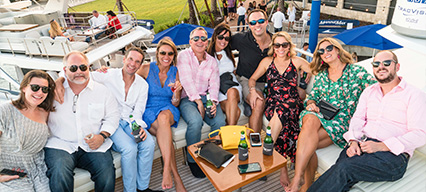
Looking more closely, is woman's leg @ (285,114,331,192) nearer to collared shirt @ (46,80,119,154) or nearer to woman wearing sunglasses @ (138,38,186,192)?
woman wearing sunglasses @ (138,38,186,192)

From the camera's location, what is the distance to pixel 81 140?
2750 mm

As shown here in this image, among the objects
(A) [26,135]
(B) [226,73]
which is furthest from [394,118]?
(A) [26,135]

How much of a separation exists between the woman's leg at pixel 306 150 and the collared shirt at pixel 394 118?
0.28 meters

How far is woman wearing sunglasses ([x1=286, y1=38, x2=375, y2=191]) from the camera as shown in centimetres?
272

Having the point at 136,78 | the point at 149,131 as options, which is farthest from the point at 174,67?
the point at 149,131

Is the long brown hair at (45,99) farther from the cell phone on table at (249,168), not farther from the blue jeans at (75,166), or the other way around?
the cell phone on table at (249,168)

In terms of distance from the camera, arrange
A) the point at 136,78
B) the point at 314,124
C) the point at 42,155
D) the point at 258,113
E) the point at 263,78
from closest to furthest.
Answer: the point at 42,155, the point at 314,124, the point at 136,78, the point at 258,113, the point at 263,78

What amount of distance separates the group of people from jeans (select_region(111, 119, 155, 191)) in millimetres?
11

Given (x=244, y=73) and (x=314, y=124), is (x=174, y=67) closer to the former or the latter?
(x=244, y=73)

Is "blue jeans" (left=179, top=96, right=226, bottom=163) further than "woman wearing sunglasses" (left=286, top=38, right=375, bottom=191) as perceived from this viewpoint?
Yes

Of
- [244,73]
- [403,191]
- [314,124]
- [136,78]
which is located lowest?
[403,191]

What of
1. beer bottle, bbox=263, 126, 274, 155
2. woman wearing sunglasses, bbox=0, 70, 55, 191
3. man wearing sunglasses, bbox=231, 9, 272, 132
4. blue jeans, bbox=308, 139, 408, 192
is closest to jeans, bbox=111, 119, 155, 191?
woman wearing sunglasses, bbox=0, 70, 55, 191

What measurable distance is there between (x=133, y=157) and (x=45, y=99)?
3.30 ft

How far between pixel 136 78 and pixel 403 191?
2.80 metres
